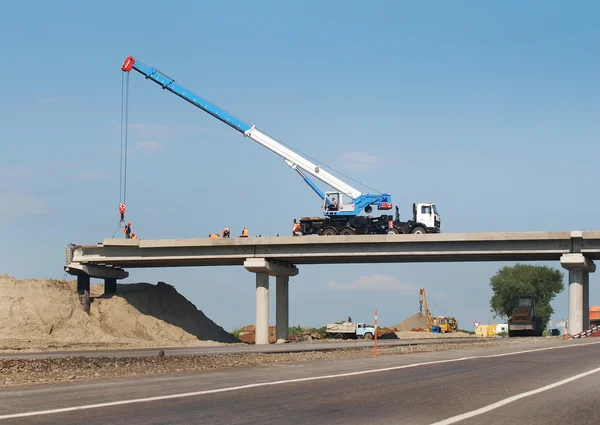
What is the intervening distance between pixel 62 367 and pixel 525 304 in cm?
5161

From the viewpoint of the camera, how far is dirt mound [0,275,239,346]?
55.9 metres

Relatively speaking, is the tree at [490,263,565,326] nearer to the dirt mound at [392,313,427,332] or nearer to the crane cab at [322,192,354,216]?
the dirt mound at [392,313,427,332]

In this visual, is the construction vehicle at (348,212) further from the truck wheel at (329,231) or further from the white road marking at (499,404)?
the white road marking at (499,404)

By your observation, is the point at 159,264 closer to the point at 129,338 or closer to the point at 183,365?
the point at 129,338

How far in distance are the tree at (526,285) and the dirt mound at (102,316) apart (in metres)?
89.4

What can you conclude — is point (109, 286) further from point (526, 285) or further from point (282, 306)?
point (526, 285)

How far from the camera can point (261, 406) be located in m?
12.8

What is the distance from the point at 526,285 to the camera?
145750mm

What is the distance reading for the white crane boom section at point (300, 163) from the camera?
Result: 212ft

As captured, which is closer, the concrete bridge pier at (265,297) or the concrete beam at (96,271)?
the concrete bridge pier at (265,297)

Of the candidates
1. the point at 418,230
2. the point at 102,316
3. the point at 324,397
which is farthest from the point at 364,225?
the point at 324,397

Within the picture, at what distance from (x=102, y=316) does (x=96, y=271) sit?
4.03 m

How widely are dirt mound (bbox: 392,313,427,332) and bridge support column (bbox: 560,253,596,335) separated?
47.3 m

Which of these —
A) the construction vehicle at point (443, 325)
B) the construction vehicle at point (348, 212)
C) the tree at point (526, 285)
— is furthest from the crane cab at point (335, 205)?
the tree at point (526, 285)
